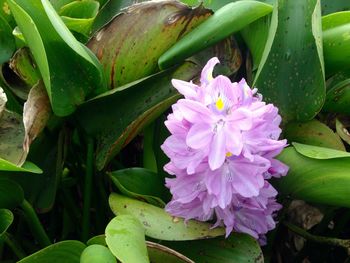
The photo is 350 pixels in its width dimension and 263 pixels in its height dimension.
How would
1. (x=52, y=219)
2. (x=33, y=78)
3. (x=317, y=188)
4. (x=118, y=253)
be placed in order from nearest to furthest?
(x=118, y=253) → (x=317, y=188) → (x=33, y=78) → (x=52, y=219)

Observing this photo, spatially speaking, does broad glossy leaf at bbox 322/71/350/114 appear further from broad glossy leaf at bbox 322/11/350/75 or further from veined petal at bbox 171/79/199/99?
veined petal at bbox 171/79/199/99

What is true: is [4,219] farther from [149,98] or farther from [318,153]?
[318,153]

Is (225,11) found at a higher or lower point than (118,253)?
higher

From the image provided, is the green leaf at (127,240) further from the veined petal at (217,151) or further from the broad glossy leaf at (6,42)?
the broad glossy leaf at (6,42)

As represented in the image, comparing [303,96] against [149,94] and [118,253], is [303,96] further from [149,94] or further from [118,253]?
[118,253]

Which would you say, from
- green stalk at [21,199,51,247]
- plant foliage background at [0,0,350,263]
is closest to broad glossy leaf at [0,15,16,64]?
plant foliage background at [0,0,350,263]

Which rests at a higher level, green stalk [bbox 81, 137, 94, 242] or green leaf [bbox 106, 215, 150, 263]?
green leaf [bbox 106, 215, 150, 263]

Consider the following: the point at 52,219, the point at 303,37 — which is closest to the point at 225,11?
the point at 303,37
